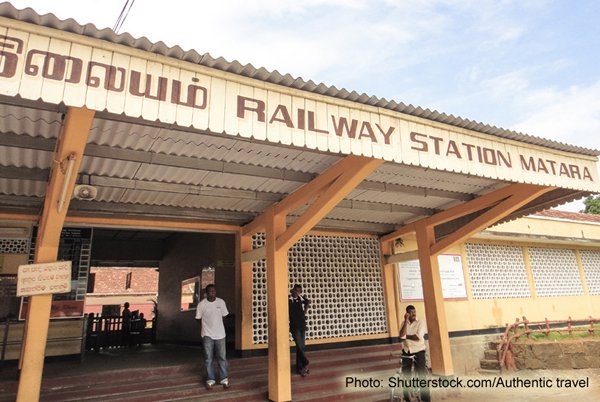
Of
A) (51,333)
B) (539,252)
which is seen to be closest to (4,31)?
(51,333)

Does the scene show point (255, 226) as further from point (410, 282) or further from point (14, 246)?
point (410, 282)

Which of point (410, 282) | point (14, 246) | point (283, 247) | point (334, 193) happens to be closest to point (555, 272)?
point (410, 282)

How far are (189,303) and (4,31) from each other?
917 centimetres

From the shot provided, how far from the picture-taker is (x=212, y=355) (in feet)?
20.5

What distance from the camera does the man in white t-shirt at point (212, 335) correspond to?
6.15m

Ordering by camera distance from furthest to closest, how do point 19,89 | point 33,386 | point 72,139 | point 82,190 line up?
point 82,190 → point 33,386 → point 72,139 → point 19,89

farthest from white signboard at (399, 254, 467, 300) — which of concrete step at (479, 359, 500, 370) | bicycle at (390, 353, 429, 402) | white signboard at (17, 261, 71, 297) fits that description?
white signboard at (17, 261, 71, 297)

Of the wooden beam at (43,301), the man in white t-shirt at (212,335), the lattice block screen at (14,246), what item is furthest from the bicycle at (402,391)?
the lattice block screen at (14,246)

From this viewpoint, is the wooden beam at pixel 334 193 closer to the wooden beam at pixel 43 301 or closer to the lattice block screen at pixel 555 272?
the wooden beam at pixel 43 301

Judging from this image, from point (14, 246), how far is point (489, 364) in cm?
995

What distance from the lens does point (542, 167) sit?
5.62 metres

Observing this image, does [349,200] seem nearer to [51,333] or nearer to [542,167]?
[542,167]

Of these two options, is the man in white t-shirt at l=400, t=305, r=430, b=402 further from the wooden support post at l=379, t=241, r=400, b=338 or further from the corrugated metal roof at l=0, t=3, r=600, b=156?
the wooden support post at l=379, t=241, r=400, b=338

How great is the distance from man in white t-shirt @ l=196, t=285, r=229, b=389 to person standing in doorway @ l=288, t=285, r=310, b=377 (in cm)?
117
